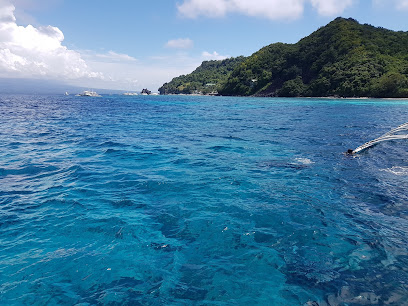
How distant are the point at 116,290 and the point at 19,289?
1929 millimetres

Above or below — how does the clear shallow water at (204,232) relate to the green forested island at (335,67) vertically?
below

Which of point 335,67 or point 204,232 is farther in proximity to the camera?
point 335,67

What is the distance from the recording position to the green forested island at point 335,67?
99.4 metres

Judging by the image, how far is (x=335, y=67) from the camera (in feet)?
389

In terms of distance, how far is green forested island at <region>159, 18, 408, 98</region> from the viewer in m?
99.4

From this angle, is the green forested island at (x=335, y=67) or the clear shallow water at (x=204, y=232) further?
the green forested island at (x=335, y=67)

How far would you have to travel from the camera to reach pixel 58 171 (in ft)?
40.4

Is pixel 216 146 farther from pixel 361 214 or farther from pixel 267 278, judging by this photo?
pixel 267 278

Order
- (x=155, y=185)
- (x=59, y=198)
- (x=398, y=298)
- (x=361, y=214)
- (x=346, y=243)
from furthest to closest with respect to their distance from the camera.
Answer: (x=155, y=185), (x=59, y=198), (x=361, y=214), (x=346, y=243), (x=398, y=298)

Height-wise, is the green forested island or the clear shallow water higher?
the green forested island

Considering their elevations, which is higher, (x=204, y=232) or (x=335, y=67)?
(x=335, y=67)

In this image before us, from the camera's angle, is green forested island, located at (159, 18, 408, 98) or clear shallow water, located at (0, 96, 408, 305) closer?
clear shallow water, located at (0, 96, 408, 305)

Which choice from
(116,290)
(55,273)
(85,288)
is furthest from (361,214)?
(55,273)

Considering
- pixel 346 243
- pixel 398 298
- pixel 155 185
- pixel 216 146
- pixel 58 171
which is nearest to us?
pixel 398 298
